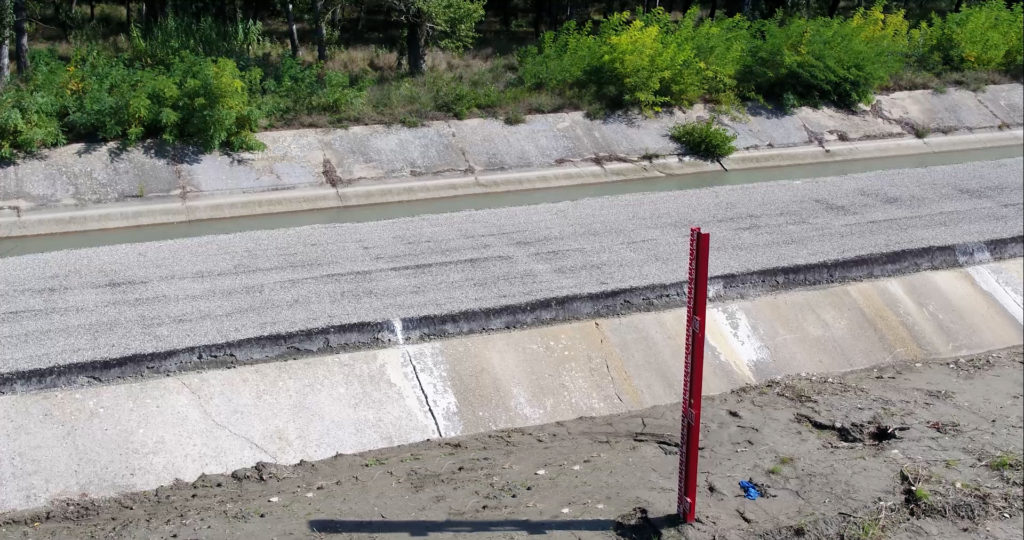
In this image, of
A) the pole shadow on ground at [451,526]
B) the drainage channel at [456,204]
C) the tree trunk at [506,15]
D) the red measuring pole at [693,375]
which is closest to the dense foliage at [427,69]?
the drainage channel at [456,204]

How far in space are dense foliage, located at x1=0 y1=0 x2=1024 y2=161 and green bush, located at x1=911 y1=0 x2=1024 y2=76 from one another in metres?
0.04

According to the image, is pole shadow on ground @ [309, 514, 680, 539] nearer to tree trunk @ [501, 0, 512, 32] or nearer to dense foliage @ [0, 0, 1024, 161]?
dense foliage @ [0, 0, 1024, 161]

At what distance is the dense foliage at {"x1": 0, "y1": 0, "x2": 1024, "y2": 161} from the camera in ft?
56.4

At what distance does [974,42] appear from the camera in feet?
82.0

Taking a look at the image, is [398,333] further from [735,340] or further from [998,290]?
[998,290]

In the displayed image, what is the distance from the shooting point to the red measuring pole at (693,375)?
7.38 metres

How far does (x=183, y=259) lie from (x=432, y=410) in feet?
13.7

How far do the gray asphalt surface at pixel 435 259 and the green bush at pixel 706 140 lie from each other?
336 cm

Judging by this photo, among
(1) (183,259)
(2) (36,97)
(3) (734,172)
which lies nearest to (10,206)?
(2) (36,97)

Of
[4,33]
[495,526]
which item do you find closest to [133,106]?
[4,33]

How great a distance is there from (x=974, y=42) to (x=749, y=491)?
808 inches

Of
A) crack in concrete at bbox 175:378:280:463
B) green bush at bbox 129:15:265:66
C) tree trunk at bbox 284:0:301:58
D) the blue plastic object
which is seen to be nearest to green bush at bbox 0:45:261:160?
green bush at bbox 129:15:265:66

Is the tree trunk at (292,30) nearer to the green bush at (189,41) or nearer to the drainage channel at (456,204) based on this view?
the green bush at (189,41)

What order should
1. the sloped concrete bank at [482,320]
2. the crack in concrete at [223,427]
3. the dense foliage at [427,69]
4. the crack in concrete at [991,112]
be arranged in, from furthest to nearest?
1. the crack in concrete at [991,112]
2. the dense foliage at [427,69]
3. the sloped concrete bank at [482,320]
4. the crack in concrete at [223,427]
